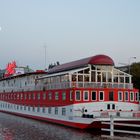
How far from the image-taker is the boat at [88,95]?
4509cm

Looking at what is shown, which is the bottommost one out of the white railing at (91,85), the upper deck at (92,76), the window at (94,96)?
the window at (94,96)

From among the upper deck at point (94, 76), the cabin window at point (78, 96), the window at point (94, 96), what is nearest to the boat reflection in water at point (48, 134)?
the cabin window at point (78, 96)

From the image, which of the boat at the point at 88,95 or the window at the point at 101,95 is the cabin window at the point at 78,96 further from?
the window at the point at 101,95

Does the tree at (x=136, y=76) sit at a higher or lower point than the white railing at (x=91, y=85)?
higher

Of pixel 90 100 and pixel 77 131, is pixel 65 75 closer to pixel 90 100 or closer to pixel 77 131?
pixel 90 100

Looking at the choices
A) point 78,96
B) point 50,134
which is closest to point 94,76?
point 78,96

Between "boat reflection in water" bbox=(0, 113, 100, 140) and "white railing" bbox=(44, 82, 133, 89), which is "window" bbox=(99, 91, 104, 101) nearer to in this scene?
"white railing" bbox=(44, 82, 133, 89)

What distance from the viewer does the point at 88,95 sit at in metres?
48.2

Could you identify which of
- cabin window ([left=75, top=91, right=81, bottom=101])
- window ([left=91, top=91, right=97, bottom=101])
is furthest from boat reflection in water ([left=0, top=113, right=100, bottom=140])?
window ([left=91, top=91, right=97, bottom=101])

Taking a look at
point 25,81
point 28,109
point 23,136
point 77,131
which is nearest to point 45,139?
point 23,136

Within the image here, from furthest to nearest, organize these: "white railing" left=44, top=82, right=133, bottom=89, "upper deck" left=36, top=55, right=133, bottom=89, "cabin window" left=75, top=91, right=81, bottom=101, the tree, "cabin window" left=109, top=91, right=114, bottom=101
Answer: the tree < "upper deck" left=36, top=55, right=133, bottom=89 < "white railing" left=44, top=82, right=133, bottom=89 < "cabin window" left=109, top=91, right=114, bottom=101 < "cabin window" left=75, top=91, right=81, bottom=101

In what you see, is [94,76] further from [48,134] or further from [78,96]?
[48,134]

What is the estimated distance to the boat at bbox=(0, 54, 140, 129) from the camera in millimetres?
45094

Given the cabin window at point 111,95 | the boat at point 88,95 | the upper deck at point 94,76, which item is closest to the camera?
the boat at point 88,95
